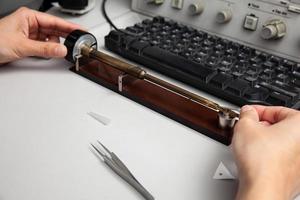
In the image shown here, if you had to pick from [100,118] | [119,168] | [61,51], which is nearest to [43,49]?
[61,51]

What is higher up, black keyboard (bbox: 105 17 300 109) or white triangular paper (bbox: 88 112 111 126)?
black keyboard (bbox: 105 17 300 109)

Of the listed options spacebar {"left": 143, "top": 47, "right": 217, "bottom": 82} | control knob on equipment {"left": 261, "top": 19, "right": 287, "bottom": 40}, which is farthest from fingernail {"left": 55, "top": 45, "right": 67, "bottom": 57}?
control knob on equipment {"left": 261, "top": 19, "right": 287, "bottom": 40}

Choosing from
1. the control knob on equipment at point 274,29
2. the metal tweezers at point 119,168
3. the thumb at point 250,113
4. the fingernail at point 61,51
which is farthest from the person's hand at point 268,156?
the fingernail at point 61,51

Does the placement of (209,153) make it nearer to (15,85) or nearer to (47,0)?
(15,85)

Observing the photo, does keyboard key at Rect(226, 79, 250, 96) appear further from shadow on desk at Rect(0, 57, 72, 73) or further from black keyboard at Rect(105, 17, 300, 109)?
shadow on desk at Rect(0, 57, 72, 73)

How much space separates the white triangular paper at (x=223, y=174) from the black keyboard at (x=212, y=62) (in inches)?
5.2

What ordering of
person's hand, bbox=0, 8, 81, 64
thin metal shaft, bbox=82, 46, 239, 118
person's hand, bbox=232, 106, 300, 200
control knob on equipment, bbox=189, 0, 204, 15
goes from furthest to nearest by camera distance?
control knob on equipment, bbox=189, 0, 204, 15 → person's hand, bbox=0, 8, 81, 64 → thin metal shaft, bbox=82, 46, 239, 118 → person's hand, bbox=232, 106, 300, 200

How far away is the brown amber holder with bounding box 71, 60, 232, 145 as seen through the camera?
23.5 inches

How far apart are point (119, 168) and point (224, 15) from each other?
0.43 meters

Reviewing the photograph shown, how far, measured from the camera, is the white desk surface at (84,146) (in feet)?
1.61

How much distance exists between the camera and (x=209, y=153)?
56 centimetres

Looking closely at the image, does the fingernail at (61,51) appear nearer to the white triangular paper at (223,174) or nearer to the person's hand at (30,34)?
the person's hand at (30,34)

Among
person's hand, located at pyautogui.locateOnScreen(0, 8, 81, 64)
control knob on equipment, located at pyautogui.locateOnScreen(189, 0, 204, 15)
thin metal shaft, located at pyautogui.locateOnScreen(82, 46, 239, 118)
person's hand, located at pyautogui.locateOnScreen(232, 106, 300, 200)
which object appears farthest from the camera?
control knob on equipment, located at pyautogui.locateOnScreen(189, 0, 204, 15)

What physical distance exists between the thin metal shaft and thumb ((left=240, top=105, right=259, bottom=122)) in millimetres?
23
